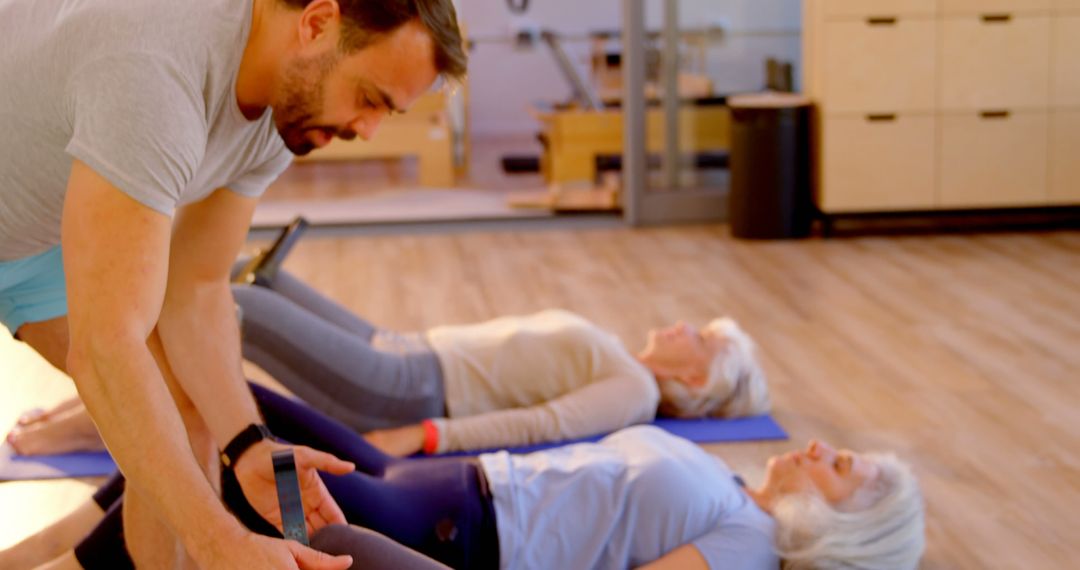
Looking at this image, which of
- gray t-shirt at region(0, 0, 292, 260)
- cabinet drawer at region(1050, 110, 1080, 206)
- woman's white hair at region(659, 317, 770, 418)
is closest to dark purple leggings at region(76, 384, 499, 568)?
gray t-shirt at region(0, 0, 292, 260)

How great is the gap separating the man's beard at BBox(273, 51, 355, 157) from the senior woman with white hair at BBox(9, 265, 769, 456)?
3.85ft

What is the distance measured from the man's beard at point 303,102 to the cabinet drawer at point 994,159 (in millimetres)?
4216

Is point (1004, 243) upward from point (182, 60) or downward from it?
downward

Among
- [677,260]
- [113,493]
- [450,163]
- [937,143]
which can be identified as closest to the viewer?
[113,493]

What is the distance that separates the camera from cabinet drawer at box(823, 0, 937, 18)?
17.0 ft

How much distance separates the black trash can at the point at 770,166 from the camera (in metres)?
5.29

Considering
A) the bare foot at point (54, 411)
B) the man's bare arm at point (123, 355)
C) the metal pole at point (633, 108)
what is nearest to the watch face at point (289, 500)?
the man's bare arm at point (123, 355)

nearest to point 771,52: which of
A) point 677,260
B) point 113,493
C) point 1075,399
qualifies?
point 677,260

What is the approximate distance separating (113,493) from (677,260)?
3009 mm

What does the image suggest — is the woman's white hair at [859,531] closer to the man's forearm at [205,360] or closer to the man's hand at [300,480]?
the man's hand at [300,480]

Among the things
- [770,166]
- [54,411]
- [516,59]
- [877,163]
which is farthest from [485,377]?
[516,59]

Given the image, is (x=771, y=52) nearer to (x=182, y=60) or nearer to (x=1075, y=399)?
(x=1075, y=399)

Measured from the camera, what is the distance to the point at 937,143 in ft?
17.4

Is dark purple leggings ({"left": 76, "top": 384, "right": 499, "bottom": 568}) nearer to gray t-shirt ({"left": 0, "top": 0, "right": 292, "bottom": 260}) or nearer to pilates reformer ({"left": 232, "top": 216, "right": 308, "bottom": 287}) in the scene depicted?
gray t-shirt ({"left": 0, "top": 0, "right": 292, "bottom": 260})
